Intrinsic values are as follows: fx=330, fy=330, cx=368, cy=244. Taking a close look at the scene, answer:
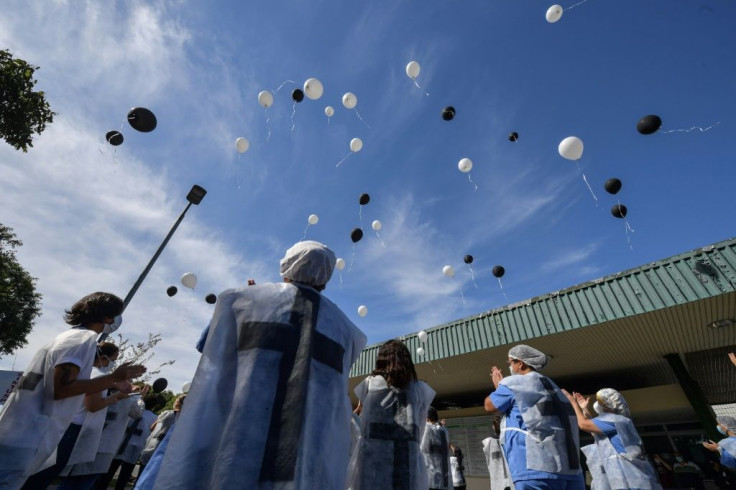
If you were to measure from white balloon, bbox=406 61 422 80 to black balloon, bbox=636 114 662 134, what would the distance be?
4350mm

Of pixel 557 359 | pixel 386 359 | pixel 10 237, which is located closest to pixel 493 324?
pixel 557 359

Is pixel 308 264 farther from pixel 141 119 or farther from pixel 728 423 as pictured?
pixel 728 423

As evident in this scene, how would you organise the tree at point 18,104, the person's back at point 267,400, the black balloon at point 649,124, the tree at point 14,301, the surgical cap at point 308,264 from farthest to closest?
the tree at point 14,301, the tree at point 18,104, the black balloon at point 649,124, the surgical cap at point 308,264, the person's back at point 267,400

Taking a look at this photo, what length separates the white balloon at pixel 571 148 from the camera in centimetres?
613

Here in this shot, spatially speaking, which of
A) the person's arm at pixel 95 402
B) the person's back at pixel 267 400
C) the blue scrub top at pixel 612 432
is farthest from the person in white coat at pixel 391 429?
the blue scrub top at pixel 612 432

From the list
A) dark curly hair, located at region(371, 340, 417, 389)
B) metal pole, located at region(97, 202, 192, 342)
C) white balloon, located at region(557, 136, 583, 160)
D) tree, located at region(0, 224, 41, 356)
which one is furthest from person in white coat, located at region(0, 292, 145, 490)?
tree, located at region(0, 224, 41, 356)

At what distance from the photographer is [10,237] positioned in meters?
16.6

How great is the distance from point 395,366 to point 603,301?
7.06 meters

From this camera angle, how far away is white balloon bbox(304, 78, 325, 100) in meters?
6.82

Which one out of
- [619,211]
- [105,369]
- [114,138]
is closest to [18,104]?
[114,138]

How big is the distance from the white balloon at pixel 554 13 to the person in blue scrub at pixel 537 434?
20.4 feet

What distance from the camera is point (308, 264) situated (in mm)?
1952

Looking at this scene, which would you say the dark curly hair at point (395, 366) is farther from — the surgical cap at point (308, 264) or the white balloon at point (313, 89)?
the white balloon at point (313, 89)

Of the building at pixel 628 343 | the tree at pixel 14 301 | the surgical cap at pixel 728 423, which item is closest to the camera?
the surgical cap at pixel 728 423
